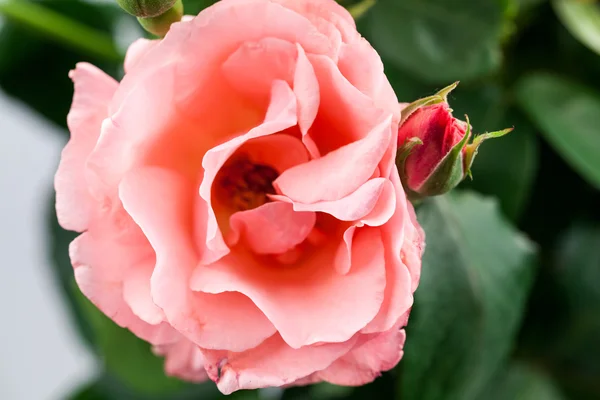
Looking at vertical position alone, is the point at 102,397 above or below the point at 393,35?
below

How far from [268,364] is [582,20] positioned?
13.3 inches

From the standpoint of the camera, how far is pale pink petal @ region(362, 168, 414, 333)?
0.21 meters

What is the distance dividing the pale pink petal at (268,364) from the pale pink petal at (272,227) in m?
0.05

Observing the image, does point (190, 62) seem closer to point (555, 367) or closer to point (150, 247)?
point (150, 247)

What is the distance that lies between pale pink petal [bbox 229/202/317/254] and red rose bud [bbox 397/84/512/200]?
4 cm

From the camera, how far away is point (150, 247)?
0.80 ft

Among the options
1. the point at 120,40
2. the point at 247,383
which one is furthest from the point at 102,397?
the point at 247,383

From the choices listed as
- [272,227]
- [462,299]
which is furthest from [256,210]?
[462,299]

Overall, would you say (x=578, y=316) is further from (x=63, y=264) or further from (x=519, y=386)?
(x=63, y=264)

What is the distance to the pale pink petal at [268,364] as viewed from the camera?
21cm

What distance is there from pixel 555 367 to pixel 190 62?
0.43 metres

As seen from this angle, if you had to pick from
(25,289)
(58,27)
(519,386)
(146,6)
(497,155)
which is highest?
(146,6)

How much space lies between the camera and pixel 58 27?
18.1 inches

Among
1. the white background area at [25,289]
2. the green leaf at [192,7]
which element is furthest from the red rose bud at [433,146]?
the white background area at [25,289]
